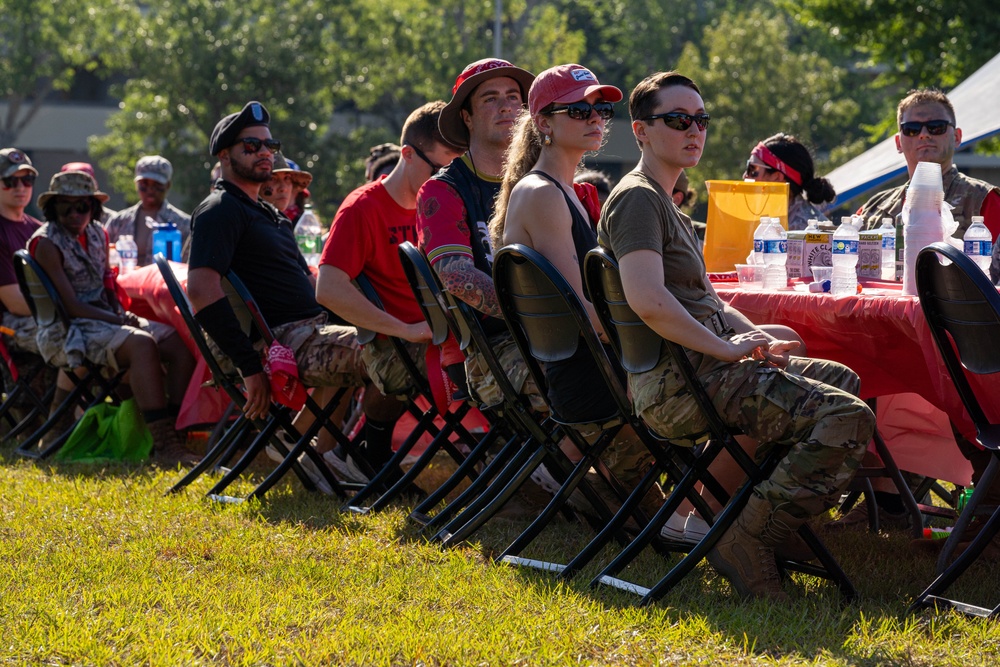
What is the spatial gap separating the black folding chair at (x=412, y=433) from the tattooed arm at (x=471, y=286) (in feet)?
2.01

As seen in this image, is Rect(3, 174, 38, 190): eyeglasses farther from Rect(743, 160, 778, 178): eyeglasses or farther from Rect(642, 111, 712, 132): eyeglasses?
Rect(642, 111, 712, 132): eyeglasses

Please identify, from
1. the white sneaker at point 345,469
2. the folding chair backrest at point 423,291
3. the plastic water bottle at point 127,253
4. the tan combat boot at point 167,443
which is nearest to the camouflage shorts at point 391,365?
the folding chair backrest at point 423,291

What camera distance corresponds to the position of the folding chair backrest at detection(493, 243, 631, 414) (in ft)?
12.8

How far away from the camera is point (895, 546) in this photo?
4699 millimetres

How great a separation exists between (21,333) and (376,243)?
3068 millimetres

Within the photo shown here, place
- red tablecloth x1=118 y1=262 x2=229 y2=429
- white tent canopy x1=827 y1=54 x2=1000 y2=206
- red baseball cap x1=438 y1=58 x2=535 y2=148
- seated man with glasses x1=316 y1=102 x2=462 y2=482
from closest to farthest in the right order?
red baseball cap x1=438 y1=58 x2=535 y2=148 < seated man with glasses x1=316 y1=102 x2=462 y2=482 < red tablecloth x1=118 y1=262 x2=229 y2=429 < white tent canopy x1=827 y1=54 x2=1000 y2=206

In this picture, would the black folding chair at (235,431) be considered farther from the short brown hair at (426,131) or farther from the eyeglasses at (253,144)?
the short brown hair at (426,131)

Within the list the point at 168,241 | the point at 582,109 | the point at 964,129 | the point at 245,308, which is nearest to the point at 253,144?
the point at 245,308

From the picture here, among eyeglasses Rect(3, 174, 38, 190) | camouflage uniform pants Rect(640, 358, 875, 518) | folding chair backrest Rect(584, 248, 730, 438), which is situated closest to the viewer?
camouflage uniform pants Rect(640, 358, 875, 518)

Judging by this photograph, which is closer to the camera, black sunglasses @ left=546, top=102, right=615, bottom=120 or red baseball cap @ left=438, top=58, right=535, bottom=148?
black sunglasses @ left=546, top=102, right=615, bottom=120

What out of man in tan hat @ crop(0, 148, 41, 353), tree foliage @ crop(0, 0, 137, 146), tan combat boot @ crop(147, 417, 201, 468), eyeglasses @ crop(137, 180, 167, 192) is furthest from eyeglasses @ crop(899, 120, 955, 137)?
tree foliage @ crop(0, 0, 137, 146)

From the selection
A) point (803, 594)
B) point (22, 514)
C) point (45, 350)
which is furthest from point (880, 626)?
point (45, 350)

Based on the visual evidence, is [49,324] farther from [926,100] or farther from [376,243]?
[926,100]

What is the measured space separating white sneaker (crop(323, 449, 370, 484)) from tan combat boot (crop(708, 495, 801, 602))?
243 centimetres
